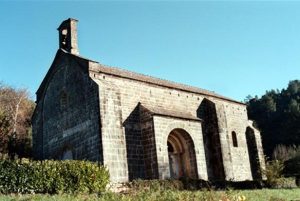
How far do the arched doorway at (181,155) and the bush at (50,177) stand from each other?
7522mm

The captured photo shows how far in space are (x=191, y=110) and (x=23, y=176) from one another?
14044mm

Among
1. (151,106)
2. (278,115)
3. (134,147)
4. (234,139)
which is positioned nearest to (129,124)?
(134,147)

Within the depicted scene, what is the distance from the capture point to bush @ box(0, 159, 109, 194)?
1471 cm

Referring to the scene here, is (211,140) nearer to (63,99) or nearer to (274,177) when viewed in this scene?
(274,177)

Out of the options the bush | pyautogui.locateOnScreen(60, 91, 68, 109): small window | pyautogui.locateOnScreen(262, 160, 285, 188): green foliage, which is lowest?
pyautogui.locateOnScreen(262, 160, 285, 188): green foliage

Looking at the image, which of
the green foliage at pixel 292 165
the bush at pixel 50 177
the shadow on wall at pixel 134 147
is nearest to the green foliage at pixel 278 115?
the green foliage at pixel 292 165

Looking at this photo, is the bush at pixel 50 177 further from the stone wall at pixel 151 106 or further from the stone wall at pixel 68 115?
the stone wall at pixel 68 115

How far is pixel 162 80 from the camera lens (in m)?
27.3

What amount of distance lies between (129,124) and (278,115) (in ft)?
117

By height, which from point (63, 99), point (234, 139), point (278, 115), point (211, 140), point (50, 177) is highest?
point (278, 115)

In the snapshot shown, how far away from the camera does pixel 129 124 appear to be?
21906mm

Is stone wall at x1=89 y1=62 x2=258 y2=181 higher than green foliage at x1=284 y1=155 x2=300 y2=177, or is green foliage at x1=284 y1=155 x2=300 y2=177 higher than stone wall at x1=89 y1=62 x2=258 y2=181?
stone wall at x1=89 y1=62 x2=258 y2=181

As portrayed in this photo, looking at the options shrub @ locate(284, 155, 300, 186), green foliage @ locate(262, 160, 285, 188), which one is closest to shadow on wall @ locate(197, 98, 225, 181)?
green foliage @ locate(262, 160, 285, 188)

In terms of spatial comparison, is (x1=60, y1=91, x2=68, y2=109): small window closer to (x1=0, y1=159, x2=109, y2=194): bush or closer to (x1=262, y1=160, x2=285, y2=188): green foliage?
(x1=0, y1=159, x2=109, y2=194): bush
